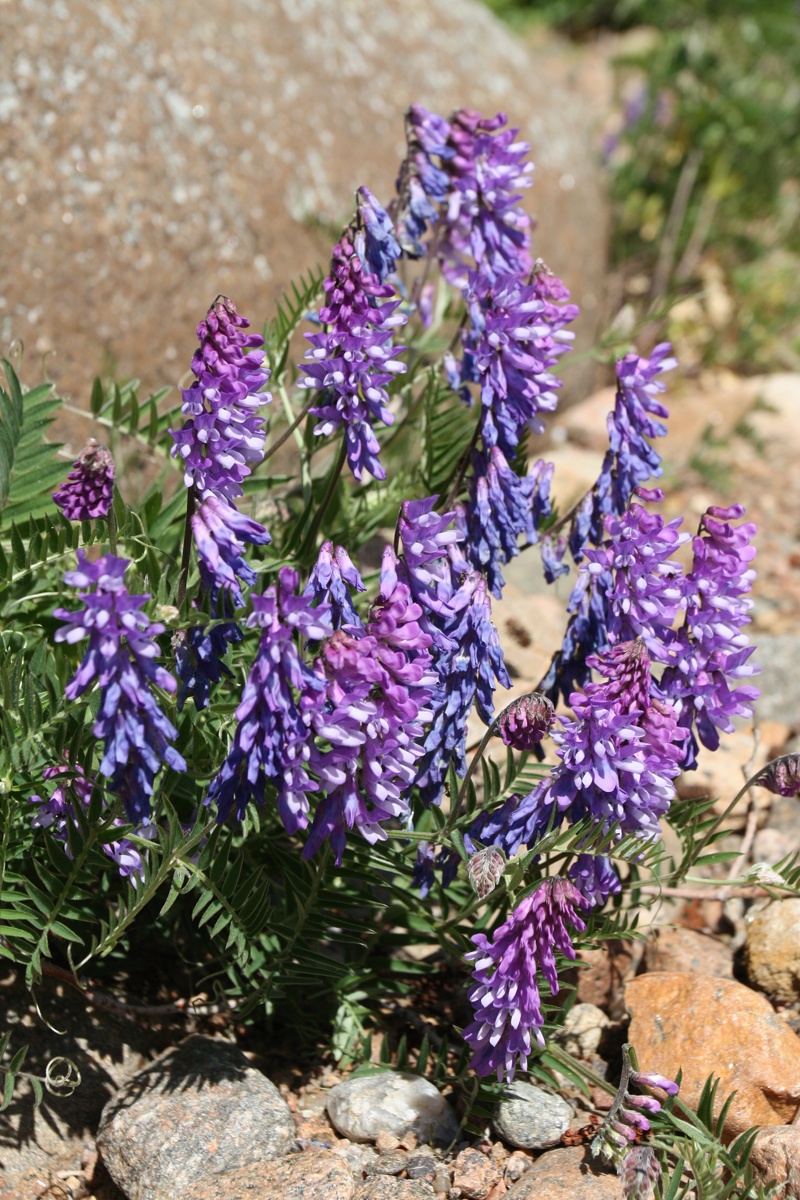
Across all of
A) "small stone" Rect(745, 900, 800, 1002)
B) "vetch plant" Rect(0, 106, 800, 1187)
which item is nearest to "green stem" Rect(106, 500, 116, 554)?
"vetch plant" Rect(0, 106, 800, 1187)

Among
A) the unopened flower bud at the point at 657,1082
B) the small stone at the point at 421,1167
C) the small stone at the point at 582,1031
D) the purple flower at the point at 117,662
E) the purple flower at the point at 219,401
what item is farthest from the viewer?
the small stone at the point at 582,1031

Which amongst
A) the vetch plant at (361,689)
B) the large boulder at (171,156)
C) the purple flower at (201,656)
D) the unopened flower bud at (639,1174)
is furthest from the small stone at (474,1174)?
the large boulder at (171,156)

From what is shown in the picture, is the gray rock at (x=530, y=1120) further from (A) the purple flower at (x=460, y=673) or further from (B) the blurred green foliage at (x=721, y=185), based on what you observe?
(B) the blurred green foliage at (x=721, y=185)

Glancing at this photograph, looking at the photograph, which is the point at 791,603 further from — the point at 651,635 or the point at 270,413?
the point at 651,635

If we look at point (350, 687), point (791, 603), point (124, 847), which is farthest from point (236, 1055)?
point (791, 603)

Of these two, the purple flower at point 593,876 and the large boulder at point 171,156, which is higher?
the large boulder at point 171,156

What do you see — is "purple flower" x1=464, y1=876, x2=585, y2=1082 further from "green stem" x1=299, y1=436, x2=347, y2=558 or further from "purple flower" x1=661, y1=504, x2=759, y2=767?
"green stem" x1=299, y1=436, x2=347, y2=558

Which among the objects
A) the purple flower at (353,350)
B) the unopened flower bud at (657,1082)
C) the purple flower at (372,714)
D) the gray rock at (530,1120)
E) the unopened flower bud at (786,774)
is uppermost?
the purple flower at (353,350)

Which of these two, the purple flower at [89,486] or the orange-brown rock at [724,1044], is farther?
the orange-brown rock at [724,1044]
